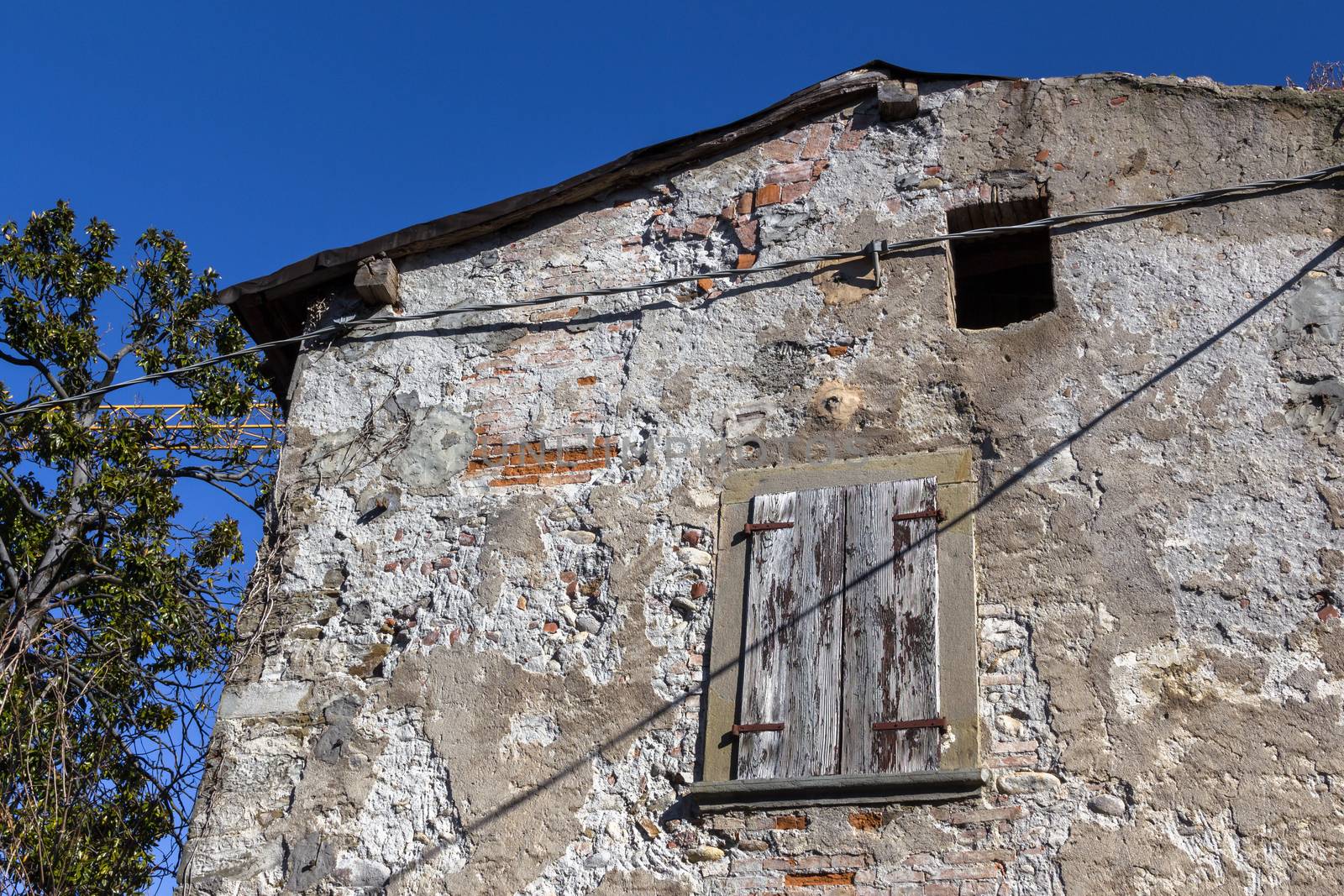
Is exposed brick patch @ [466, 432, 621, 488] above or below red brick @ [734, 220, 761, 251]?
below

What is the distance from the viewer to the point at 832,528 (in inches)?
196

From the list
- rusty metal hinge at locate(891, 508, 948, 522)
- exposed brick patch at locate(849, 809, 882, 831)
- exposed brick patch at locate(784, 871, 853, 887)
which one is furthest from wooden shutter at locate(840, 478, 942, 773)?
exposed brick patch at locate(784, 871, 853, 887)

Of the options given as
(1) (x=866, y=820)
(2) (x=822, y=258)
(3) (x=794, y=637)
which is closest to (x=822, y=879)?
(1) (x=866, y=820)

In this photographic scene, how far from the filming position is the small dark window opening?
5641 mm

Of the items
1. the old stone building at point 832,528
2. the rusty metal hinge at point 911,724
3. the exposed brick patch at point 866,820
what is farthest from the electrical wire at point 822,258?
the exposed brick patch at point 866,820

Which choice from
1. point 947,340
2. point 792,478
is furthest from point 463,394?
point 947,340

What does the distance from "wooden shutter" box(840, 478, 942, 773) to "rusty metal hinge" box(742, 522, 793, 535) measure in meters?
0.24

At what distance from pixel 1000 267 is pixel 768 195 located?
1113 mm

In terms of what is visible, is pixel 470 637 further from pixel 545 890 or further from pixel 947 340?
pixel 947 340

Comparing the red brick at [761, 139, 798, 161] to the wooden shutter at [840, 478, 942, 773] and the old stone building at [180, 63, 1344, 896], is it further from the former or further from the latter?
the wooden shutter at [840, 478, 942, 773]

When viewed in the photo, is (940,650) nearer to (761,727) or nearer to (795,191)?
(761,727)

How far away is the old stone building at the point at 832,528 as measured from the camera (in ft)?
14.1

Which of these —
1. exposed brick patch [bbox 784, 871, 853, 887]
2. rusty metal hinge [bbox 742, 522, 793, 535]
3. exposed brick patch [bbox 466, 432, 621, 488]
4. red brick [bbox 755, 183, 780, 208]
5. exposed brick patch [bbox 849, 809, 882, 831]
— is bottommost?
exposed brick patch [bbox 784, 871, 853, 887]

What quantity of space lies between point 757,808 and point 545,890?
81 centimetres
